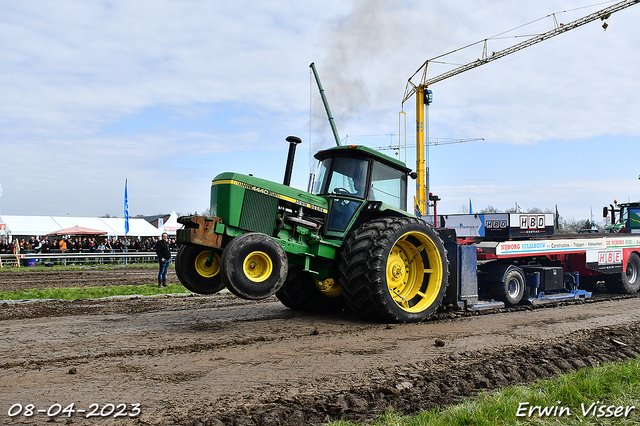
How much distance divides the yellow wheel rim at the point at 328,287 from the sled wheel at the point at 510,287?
144 inches

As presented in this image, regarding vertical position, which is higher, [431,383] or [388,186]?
[388,186]

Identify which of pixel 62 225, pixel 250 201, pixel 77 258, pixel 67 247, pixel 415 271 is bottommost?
pixel 77 258

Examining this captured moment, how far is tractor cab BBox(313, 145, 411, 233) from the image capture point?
8367 mm

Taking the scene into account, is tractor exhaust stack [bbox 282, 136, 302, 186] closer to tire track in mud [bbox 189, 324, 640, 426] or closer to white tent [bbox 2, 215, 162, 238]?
tire track in mud [bbox 189, 324, 640, 426]

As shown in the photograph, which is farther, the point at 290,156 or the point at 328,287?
the point at 328,287

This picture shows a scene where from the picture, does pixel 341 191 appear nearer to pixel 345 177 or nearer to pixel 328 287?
pixel 345 177

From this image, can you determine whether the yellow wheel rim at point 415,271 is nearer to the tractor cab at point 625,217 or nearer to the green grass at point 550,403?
the green grass at point 550,403

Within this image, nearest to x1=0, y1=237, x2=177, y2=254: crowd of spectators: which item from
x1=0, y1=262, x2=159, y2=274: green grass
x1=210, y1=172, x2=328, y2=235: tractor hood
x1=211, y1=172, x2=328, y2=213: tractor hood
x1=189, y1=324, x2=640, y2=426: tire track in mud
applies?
x1=0, y1=262, x2=159, y2=274: green grass

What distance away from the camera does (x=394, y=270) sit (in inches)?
332

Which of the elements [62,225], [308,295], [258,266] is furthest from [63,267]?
[258,266]

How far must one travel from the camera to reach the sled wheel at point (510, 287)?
10.7 metres

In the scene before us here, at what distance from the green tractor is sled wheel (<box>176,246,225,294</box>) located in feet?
0.05

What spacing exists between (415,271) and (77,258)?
22.0m

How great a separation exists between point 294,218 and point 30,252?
78.7 feet
